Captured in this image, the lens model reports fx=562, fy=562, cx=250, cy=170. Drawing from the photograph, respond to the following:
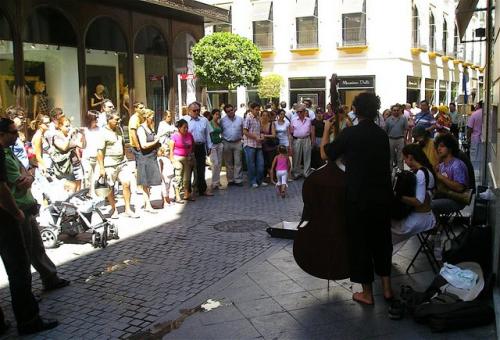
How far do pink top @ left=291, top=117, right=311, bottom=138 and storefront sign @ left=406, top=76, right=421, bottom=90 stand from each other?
70.0 ft

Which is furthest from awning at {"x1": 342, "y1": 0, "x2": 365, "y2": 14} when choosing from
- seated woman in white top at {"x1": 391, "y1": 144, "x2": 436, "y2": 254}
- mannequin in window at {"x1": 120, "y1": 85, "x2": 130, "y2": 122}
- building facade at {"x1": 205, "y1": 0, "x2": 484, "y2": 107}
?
seated woman in white top at {"x1": 391, "y1": 144, "x2": 436, "y2": 254}

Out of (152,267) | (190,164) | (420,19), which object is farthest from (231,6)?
(152,267)

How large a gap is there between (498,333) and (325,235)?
1.63m

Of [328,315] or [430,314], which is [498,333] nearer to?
[430,314]

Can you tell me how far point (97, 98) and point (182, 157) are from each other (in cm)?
615

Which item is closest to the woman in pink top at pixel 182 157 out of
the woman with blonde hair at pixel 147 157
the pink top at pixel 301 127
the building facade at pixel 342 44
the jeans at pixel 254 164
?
the woman with blonde hair at pixel 147 157

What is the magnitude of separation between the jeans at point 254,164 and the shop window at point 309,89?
69.6ft

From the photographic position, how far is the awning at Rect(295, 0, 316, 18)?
33406mm

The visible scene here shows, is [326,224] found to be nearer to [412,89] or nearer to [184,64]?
[184,64]

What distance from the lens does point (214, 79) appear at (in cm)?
2362

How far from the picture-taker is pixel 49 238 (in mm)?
7715

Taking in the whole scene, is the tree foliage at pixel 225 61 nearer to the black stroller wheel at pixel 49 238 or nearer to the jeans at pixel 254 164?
the jeans at pixel 254 164

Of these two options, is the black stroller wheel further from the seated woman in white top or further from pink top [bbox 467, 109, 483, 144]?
pink top [bbox 467, 109, 483, 144]

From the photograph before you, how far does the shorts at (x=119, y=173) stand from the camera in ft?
31.0
